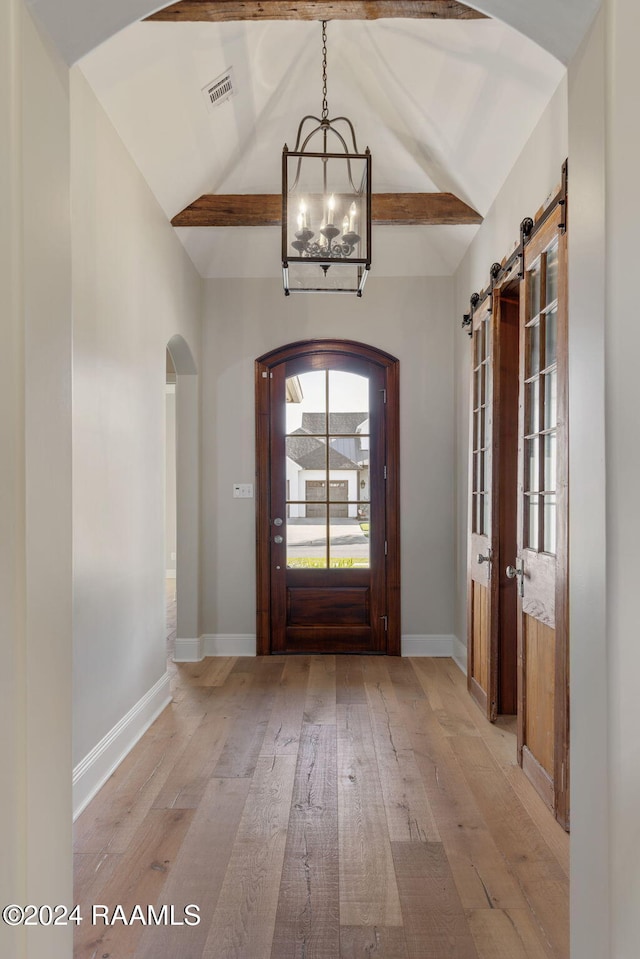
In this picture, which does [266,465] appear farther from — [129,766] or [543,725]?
[543,725]

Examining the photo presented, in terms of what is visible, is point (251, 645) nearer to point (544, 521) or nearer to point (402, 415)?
point (402, 415)

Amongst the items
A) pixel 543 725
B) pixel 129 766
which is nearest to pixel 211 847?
pixel 129 766

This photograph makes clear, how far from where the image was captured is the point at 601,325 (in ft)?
4.35

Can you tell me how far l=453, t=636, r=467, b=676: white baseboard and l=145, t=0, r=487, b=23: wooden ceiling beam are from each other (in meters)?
3.65

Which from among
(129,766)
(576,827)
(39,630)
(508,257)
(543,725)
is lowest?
(129,766)

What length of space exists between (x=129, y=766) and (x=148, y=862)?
878mm

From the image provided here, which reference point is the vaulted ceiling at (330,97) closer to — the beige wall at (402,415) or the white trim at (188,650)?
the beige wall at (402,415)

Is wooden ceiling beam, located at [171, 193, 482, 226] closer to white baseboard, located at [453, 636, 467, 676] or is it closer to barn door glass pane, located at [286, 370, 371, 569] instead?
barn door glass pane, located at [286, 370, 371, 569]

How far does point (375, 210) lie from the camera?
14.3ft

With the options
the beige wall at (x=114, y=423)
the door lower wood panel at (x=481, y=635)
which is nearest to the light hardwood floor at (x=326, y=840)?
the door lower wood panel at (x=481, y=635)

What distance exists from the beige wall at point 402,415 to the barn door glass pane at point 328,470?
300 mm

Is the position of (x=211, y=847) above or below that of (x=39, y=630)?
below

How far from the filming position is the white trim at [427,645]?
5.14 metres

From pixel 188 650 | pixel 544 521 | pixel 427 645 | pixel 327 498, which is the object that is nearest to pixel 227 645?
pixel 188 650
